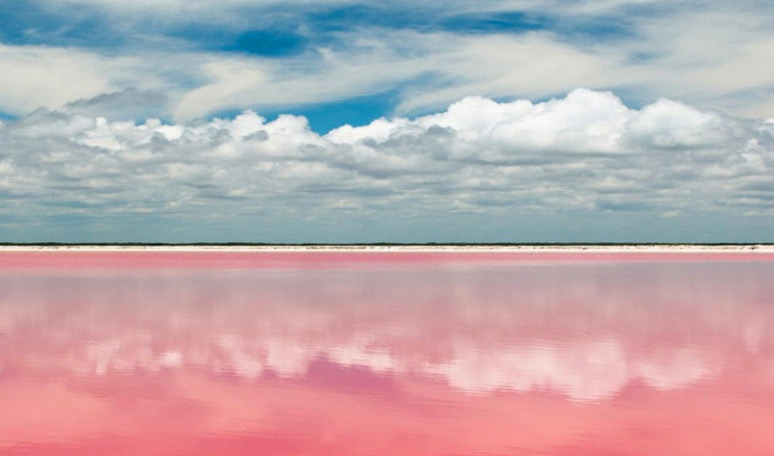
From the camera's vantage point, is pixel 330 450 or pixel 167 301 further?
pixel 167 301

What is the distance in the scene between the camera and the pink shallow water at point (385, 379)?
41.9ft

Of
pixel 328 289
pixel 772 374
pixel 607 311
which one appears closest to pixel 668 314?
pixel 607 311

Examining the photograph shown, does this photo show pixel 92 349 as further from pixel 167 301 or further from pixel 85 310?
pixel 167 301

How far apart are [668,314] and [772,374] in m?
13.3

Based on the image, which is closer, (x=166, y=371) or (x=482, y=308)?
(x=166, y=371)

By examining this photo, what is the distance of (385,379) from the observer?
58.3ft

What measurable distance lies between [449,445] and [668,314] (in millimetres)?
21672

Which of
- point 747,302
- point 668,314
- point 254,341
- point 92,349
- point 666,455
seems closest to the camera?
point 666,455

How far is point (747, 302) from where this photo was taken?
3719 cm

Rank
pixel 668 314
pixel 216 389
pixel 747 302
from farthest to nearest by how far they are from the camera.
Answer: pixel 747 302 < pixel 668 314 < pixel 216 389

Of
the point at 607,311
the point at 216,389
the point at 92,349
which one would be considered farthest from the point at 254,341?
the point at 607,311

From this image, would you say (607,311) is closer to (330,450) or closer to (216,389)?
(216,389)

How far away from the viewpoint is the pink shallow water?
12.8 metres

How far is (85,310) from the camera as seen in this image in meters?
32.6
